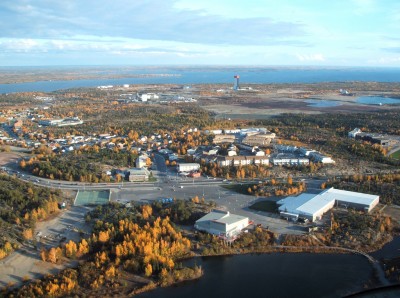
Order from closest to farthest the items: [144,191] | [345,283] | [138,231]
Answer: [345,283] < [138,231] < [144,191]

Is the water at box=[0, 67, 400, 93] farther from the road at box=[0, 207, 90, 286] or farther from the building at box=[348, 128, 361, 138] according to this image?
the road at box=[0, 207, 90, 286]

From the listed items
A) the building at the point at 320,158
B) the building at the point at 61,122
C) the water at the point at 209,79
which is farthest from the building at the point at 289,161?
the water at the point at 209,79

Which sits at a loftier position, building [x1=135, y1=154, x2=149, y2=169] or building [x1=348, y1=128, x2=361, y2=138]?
building [x1=348, y1=128, x2=361, y2=138]

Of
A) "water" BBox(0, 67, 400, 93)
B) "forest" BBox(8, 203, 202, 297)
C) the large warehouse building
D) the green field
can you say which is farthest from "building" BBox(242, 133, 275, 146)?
"water" BBox(0, 67, 400, 93)

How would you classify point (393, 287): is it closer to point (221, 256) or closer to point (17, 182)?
point (221, 256)

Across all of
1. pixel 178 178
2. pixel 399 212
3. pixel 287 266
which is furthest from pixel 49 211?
pixel 399 212

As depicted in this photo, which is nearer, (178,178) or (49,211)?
(49,211)
